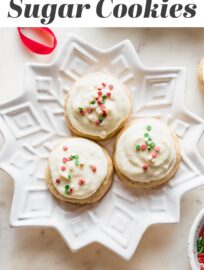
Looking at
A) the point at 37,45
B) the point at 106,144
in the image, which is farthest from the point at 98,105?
the point at 37,45

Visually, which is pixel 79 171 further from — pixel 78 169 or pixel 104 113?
pixel 104 113

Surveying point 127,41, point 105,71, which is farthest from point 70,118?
point 127,41

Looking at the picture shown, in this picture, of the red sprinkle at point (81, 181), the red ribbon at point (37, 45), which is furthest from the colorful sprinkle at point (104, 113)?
the red ribbon at point (37, 45)

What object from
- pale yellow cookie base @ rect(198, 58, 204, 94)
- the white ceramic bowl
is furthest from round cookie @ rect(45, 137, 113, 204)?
pale yellow cookie base @ rect(198, 58, 204, 94)

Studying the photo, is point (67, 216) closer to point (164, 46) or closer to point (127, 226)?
point (127, 226)

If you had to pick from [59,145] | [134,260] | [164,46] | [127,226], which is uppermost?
[164,46]
